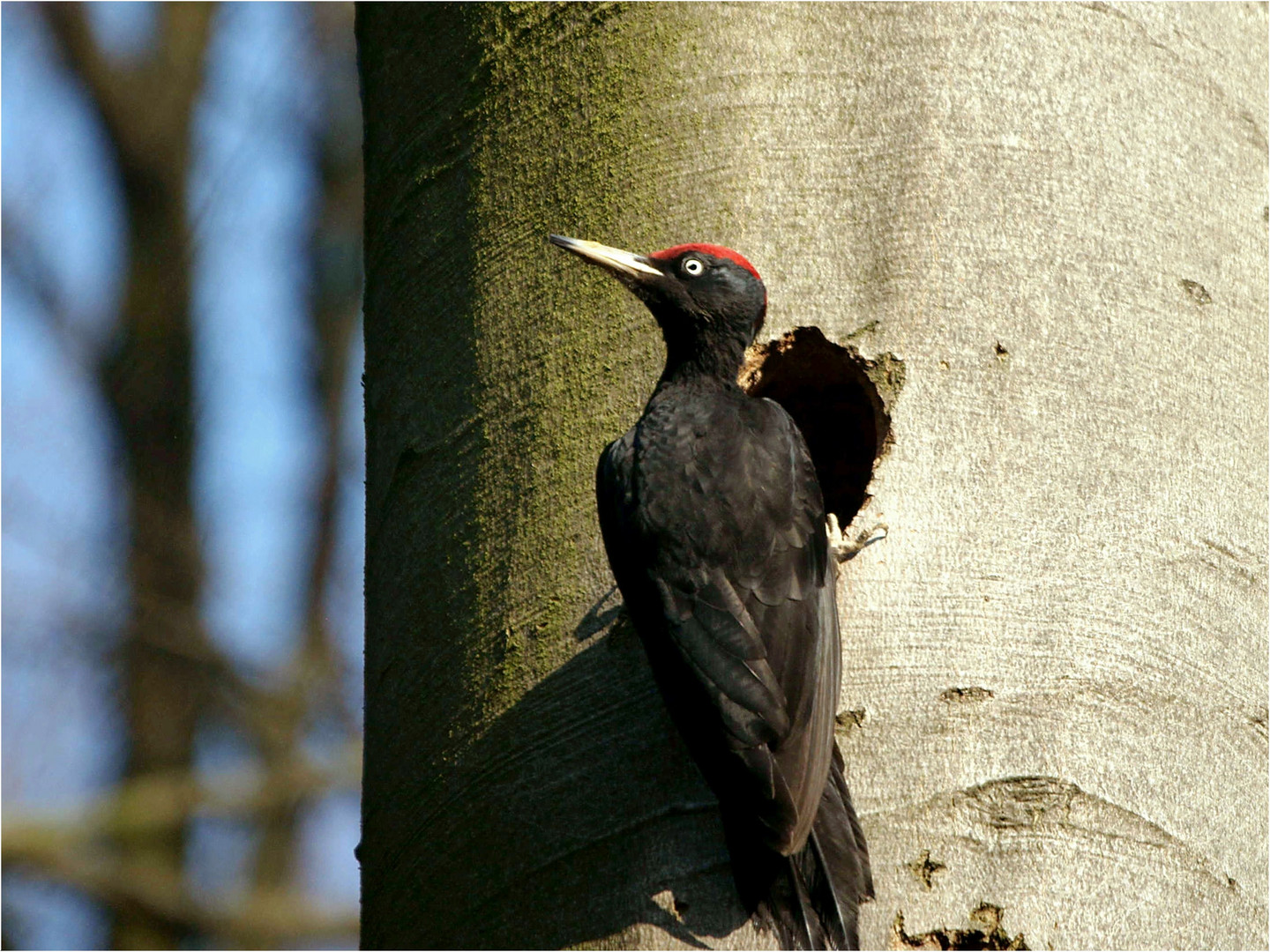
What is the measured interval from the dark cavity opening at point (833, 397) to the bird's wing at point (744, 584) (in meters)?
0.17

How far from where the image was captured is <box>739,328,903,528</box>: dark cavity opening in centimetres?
303

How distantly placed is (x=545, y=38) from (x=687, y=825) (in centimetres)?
163

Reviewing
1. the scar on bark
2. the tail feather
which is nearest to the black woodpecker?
the tail feather

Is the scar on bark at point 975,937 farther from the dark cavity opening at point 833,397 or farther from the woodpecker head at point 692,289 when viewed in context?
the woodpecker head at point 692,289

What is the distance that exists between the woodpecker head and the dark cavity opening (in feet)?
0.32

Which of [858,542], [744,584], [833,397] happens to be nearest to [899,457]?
[858,542]

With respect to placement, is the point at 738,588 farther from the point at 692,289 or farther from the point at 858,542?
the point at 692,289

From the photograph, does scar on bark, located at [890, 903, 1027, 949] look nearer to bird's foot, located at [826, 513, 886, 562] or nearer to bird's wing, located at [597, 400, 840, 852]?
bird's wing, located at [597, 400, 840, 852]

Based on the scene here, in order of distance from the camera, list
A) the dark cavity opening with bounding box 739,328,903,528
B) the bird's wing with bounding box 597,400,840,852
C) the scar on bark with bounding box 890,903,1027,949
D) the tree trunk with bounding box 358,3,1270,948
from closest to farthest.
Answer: the scar on bark with bounding box 890,903,1027,949
the tree trunk with bounding box 358,3,1270,948
the bird's wing with bounding box 597,400,840,852
the dark cavity opening with bounding box 739,328,903,528

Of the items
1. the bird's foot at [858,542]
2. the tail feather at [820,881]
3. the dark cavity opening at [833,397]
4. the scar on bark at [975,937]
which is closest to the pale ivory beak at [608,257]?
the dark cavity opening at [833,397]

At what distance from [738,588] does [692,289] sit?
665 mm

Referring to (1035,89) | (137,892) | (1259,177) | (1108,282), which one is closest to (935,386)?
(1108,282)

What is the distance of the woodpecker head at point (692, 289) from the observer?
308 centimetres

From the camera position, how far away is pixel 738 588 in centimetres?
323
